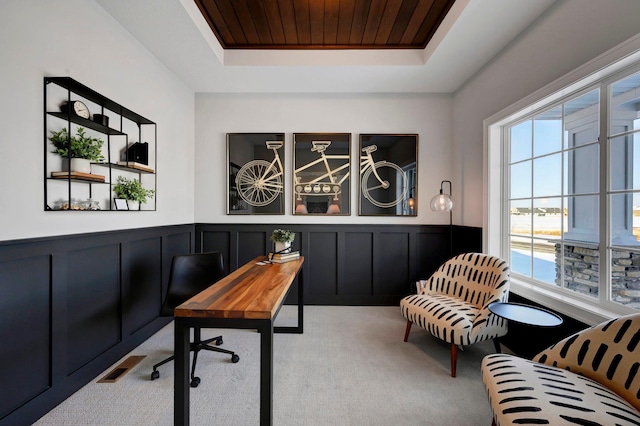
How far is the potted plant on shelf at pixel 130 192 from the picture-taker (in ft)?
7.36

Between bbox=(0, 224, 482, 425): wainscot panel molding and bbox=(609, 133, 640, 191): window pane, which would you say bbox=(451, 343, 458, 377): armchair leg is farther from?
bbox=(609, 133, 640, 191): window pane

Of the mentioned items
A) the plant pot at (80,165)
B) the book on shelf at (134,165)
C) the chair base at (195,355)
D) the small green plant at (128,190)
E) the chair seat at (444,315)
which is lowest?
the chair base at (195,355)

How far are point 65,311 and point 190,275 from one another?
0.81 metres

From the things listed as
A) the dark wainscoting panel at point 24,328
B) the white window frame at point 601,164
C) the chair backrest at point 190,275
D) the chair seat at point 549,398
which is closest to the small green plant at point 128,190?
the chair backrest at point 190,275

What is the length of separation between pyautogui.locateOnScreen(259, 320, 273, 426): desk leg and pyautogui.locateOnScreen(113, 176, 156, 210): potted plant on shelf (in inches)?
70.8

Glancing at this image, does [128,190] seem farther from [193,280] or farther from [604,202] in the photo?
[604,202]

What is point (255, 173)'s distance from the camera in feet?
11.6

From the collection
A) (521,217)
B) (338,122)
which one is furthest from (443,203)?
(338,122)

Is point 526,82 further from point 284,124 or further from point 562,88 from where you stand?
point 284,124

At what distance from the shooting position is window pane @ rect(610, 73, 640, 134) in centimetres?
160

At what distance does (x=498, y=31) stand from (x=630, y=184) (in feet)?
5.04

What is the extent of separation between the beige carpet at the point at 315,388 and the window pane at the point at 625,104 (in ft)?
6.32

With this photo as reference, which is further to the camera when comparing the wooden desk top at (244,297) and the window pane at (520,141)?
the window pane at (520,141)

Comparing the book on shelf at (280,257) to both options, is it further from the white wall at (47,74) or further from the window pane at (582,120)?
the window pane at (582,120)
